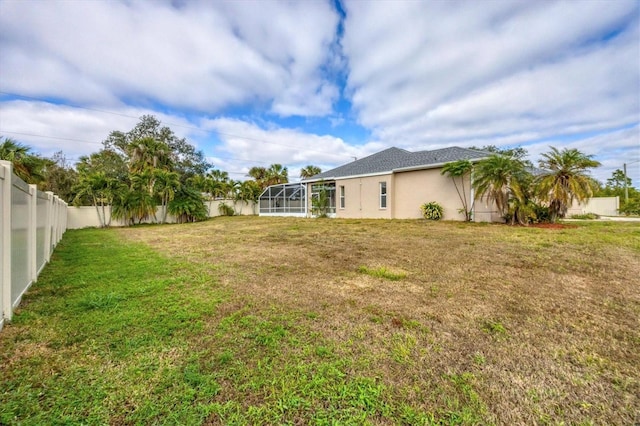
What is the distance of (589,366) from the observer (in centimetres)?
206

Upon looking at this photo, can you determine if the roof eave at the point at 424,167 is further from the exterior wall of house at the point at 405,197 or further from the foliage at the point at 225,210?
the foliage at the point at 225,210

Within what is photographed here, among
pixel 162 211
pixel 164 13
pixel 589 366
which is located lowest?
pixel 589 366

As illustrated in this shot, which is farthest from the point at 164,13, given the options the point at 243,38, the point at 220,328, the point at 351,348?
the point at 351,348

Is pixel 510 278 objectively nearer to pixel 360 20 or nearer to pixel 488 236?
pixel 488 236

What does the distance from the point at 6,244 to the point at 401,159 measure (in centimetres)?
1708

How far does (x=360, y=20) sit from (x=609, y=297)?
36.5ft

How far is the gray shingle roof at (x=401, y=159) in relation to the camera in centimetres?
1373

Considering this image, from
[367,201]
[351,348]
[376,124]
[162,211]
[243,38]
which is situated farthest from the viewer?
[376,124]

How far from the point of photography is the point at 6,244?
276cm

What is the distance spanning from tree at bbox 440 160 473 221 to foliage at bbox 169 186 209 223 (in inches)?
655

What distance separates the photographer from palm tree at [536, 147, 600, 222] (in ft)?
32.9

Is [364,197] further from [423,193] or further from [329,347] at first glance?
[329,347]


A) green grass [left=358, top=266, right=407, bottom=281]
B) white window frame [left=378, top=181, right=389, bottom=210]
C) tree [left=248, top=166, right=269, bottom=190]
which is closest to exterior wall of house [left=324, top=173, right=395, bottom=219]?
white window frame [left=378, top=181, right=389, bottom=210]

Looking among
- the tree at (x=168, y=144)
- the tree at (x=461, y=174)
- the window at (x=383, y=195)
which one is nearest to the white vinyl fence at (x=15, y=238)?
the tree at (x=461, y=174)
